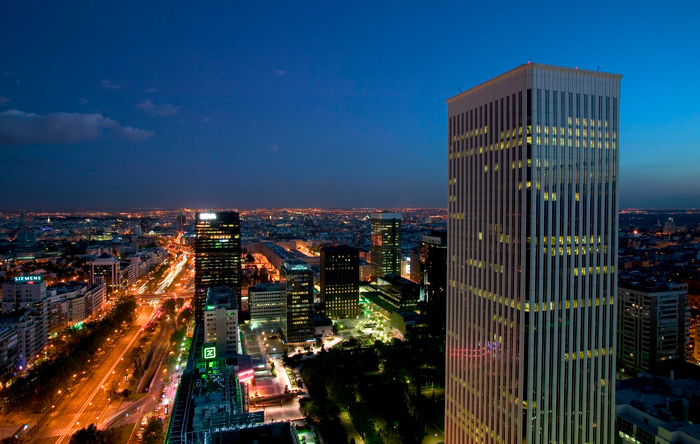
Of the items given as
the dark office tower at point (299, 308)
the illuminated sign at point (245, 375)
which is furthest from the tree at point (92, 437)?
the dark office tower at point (299, 308)

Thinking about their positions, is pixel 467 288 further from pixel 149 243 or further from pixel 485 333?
pixel 149 243

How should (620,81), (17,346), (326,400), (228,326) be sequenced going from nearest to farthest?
1. (620,81)
2. (326,400)
3. (17,346)
4. (228,326)

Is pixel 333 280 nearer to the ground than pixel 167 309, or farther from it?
farther from it

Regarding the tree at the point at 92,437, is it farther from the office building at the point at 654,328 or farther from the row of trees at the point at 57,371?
the office building at the point at 654,328

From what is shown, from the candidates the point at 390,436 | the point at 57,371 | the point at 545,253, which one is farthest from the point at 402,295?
the point at 545,253

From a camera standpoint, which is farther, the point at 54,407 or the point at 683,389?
the point at 54,407

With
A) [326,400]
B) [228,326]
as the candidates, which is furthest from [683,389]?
[228,326]

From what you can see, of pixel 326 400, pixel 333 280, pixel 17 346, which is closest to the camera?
pixel 326 400
